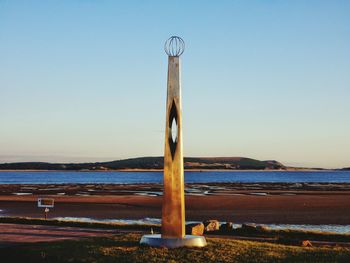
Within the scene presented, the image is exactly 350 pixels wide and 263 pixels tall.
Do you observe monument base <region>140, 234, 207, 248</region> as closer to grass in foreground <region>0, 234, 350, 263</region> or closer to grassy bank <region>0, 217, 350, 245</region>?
grass in foreground <region>0, 234, 350, 263</region>

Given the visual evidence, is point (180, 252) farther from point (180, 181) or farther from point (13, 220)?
point (13, 220)

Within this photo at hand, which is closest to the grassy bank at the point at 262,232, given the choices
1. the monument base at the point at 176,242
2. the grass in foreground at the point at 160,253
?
the grass in foreground at the point at 160,253

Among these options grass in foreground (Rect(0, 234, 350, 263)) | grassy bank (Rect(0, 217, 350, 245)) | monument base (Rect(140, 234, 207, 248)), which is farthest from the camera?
grassy bank (Rect(0, 217, 350, 245))

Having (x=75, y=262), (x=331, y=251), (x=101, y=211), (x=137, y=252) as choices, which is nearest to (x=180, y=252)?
(x=137, y=252)

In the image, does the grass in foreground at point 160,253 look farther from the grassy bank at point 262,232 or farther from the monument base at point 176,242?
the grassy bank at point 262,232

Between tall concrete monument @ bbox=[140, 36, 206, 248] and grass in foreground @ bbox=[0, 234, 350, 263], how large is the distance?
407mm

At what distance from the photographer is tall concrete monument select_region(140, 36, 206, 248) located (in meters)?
15.4

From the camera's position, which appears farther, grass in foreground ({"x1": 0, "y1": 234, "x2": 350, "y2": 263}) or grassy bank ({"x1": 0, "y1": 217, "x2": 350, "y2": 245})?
grassy bank ({"x1": 0, "y1": 217, "x2": 350, "y2": 245})

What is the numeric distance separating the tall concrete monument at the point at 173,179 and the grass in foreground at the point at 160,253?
41 cm

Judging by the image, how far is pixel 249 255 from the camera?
14.4 m

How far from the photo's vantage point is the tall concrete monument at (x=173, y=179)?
605 inches

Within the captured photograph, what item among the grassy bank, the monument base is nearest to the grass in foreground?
the monument base

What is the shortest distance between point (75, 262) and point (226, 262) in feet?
12.0

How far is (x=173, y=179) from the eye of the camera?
1538 centimetres
